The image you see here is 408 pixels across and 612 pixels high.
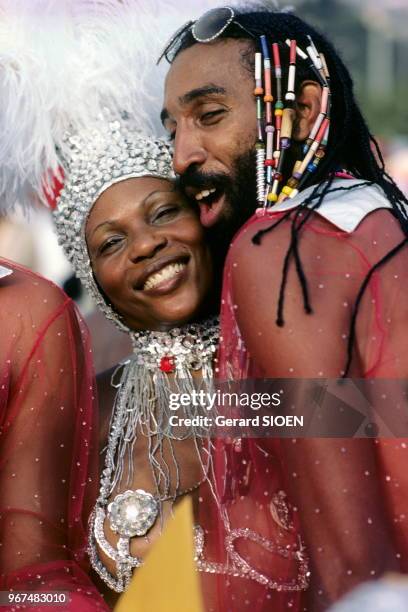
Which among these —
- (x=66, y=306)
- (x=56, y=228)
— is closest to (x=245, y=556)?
(x=66, y=306)

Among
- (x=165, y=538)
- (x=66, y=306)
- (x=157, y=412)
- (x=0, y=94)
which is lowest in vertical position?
(x=165, y=538)

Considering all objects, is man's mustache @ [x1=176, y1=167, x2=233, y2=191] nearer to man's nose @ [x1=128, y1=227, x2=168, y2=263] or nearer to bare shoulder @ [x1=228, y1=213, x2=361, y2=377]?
man's nose @ [x1=128, y1=227, x2=168, y2=263]

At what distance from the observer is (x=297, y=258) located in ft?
5.44

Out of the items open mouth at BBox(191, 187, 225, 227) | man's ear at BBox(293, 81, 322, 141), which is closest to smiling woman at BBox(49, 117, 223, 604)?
open mouth at BBox(191, 187, 225, 227)

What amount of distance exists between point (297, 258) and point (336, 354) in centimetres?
16

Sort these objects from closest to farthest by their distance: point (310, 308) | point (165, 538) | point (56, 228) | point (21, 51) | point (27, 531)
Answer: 1. point (310, 308)
2. point (27, 531)
3. point (165, 538)
4. point (21, 51)
5. point (56, 228)

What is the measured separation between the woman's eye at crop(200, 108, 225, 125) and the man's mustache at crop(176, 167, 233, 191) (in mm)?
96

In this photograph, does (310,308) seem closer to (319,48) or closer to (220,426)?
(220,426)

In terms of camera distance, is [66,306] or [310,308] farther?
[66,306]

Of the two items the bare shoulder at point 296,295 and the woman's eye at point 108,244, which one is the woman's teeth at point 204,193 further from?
the bare shoulder at point 296,295

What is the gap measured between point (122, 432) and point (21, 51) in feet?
2.87

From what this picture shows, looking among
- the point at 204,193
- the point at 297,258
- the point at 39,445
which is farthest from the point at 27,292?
the point at 297,258

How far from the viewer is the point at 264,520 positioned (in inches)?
78.9

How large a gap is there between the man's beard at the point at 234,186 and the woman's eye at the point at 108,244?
10.8 inches
